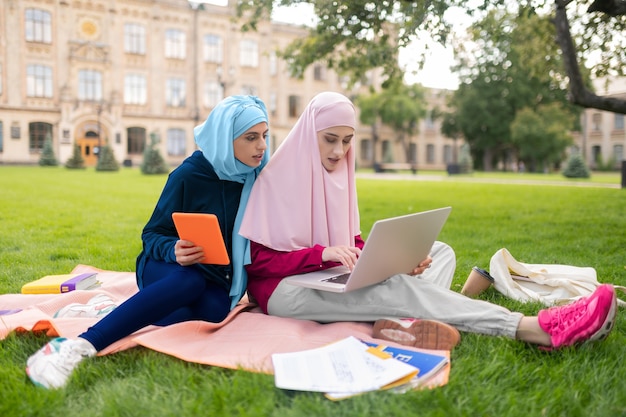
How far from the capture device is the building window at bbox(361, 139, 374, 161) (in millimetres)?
39062

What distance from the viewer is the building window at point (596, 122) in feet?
139

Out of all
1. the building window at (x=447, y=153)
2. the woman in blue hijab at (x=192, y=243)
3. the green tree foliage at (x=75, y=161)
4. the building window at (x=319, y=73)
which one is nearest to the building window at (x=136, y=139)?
the green tree foliage at (x=75, y=161)

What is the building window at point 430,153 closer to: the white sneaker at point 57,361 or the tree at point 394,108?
the tree at point 394,108

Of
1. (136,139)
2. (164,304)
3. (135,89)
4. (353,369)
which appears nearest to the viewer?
(353,369)

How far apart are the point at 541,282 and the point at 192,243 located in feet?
7.39

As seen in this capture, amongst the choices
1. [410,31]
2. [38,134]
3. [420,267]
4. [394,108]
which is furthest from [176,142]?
[420,267]

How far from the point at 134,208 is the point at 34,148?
2156 centimetres

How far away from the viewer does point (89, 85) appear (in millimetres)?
28469

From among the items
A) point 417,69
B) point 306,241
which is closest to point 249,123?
point 306,241

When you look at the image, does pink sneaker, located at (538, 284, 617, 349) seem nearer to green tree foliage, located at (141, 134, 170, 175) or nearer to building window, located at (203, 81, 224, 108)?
green tree foliage, located at (141, 134, 170, 175)

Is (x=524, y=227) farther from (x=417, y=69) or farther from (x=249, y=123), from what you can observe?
(x=249, y=123)

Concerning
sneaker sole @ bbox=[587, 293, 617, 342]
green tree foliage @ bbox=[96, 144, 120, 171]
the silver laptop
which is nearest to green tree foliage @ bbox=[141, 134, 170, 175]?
green tree foliage @ bbox=[96, 144, 120, 171]

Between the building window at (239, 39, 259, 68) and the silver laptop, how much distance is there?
103 feet

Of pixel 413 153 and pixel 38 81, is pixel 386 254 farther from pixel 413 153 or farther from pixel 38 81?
pixel 413 153
